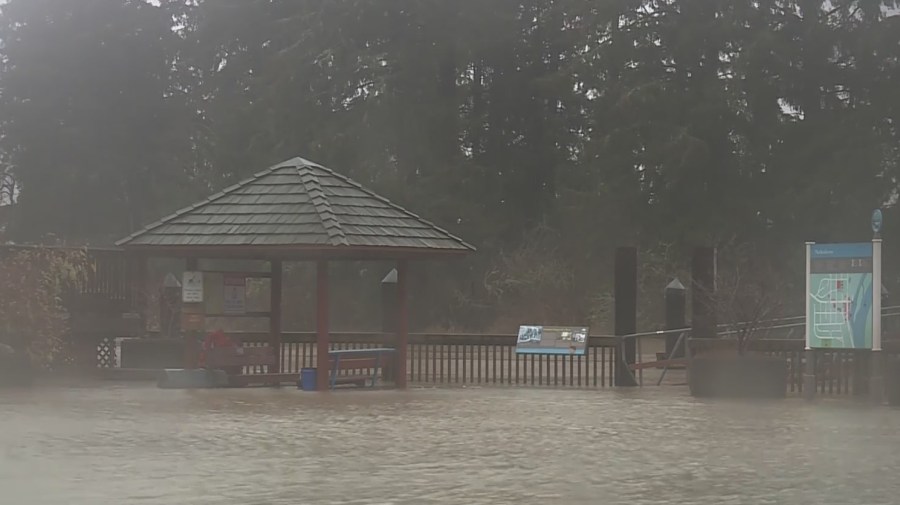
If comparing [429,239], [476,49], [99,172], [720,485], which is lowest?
[720,485]

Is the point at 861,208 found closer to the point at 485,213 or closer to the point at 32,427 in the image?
the point at 485,213

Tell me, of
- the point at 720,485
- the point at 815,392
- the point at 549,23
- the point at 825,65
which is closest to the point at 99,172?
the point at 549,23

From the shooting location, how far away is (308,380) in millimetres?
19703

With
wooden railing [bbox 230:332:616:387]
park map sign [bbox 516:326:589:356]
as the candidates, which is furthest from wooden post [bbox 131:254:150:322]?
park map sign [bbox 516:326:589:356]

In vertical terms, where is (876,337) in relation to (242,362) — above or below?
above

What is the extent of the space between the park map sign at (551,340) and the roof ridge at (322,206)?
4.33 metres

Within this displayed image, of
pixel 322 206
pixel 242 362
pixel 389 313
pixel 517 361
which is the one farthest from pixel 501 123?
pixel 242 362

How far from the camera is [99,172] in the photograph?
45125 mm

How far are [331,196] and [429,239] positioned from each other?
172cm

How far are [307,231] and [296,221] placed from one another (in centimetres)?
42

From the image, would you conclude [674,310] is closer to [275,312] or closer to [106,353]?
[275,312]

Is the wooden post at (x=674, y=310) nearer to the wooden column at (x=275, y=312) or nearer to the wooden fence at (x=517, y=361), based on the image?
the wooden fence at (x=517, y=361)

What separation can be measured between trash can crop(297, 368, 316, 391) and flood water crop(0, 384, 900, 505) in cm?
165

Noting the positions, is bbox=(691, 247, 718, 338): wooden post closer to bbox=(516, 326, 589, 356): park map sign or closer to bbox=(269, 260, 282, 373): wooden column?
bbox=(516, 326, 589, 356): park map sign
